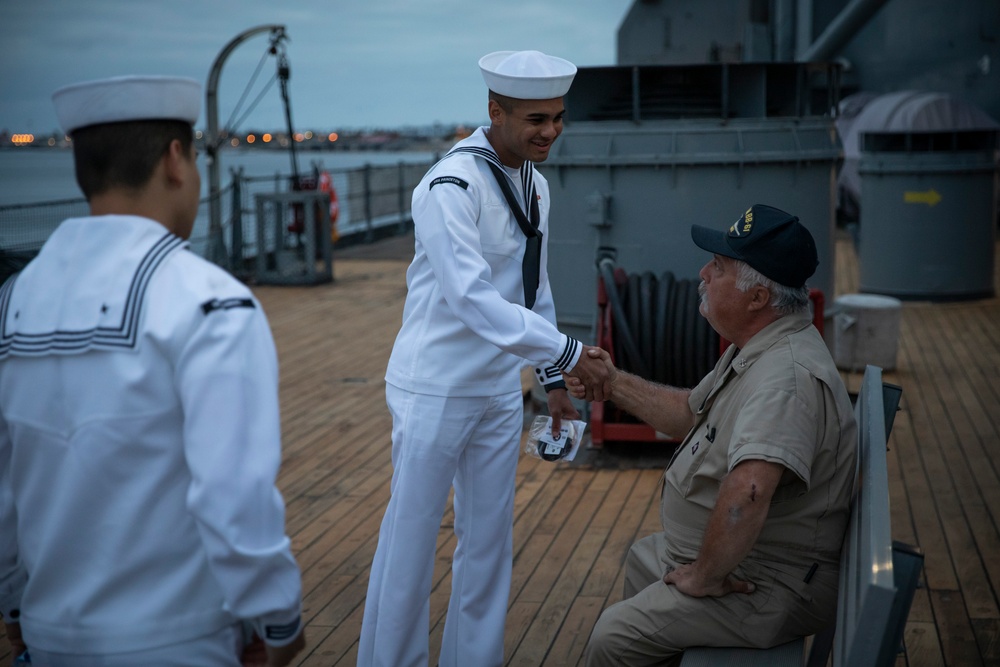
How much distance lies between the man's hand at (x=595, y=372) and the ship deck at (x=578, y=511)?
1075mm

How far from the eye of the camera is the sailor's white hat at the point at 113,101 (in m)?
1.82

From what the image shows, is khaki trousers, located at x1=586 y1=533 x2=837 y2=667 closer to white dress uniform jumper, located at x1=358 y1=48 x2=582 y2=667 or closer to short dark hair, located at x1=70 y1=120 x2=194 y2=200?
white dress uniform jumper, located at x1=358 y1=48 x2=582 y2=667

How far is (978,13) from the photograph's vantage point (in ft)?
64.5

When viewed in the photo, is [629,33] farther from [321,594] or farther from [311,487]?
[321,594]

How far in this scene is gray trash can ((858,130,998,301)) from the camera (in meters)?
11.0

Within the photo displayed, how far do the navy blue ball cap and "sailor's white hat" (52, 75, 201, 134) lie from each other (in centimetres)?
150

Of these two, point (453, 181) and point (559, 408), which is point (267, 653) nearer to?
point (453, 181)

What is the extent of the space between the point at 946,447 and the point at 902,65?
18.1 metres

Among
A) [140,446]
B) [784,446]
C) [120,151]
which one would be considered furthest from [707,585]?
[120,151]

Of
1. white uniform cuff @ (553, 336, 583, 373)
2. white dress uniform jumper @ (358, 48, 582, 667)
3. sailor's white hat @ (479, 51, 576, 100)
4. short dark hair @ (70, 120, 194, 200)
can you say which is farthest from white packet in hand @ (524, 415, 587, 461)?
short dark hair @ (70, 120, 194, 200)

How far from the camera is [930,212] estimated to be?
36.1ft

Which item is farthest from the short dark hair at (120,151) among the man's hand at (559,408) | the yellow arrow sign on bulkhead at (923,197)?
the yellow arrow sign on bulkhead at (923,197)

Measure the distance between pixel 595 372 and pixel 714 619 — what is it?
3.13 ft

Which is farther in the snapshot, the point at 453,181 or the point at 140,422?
the point at 453,181
